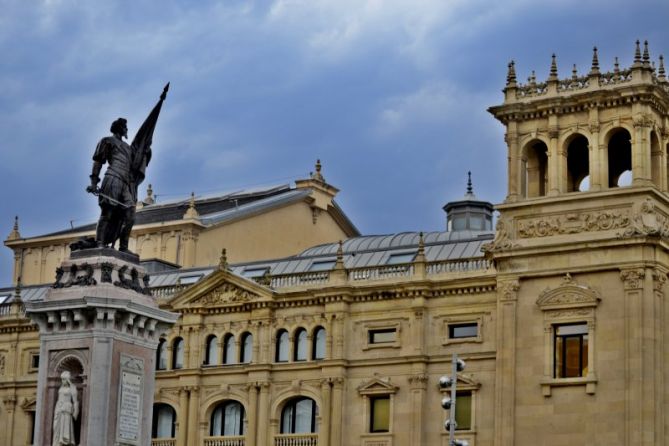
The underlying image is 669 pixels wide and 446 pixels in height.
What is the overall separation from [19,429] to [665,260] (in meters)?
34.9

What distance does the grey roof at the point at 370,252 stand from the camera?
73625 millimetres

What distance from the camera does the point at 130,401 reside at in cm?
3703

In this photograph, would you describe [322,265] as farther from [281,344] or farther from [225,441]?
[225,441]

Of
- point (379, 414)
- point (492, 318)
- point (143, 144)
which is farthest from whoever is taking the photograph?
point (379, 414)

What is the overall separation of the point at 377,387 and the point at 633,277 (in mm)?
13488

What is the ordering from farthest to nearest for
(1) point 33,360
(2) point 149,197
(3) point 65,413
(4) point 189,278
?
1. (2) point 149,197
2. (1) point 33,360
3. (4) point 189,278
4. (3) point 65,413

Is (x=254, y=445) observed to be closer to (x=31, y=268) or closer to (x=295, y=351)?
(x=295, y=351)

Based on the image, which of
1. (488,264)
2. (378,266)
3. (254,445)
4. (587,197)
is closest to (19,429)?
(254,445)

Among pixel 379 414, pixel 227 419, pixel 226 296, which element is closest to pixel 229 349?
pixel 226 296

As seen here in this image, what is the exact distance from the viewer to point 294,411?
7244 centimetres

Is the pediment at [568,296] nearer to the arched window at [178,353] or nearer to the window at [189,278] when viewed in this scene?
the arched window at [178,353]

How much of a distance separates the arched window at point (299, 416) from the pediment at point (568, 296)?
13202 millimetres

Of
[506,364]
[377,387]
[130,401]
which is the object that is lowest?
[130,401]

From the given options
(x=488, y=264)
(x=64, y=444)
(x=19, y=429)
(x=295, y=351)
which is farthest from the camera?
(x=19, y=429)
